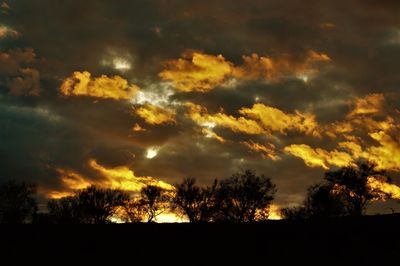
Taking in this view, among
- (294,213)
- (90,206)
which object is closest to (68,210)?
(90,206)

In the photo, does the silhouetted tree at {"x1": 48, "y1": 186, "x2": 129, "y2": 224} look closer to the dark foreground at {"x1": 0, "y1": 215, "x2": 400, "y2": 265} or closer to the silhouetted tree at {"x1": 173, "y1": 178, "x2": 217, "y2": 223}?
the silhouetted tree at {"x1": 173, "y1": 178, "x2": 217, "y2": 223}

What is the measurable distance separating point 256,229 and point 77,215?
2363 inches

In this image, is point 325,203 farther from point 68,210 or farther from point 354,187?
point 68,210

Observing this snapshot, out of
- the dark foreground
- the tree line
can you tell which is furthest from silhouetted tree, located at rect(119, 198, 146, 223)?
the dark foreground

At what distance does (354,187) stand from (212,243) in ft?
165

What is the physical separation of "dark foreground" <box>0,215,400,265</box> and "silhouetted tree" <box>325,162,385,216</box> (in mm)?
48372

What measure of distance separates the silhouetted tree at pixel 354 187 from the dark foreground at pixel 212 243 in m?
48.4

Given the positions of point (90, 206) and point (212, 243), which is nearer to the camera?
point (212, 243)

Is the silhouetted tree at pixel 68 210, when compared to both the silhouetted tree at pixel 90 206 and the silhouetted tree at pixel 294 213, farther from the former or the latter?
the silhouetted tree at pixel 294 213

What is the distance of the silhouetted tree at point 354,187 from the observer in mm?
60969

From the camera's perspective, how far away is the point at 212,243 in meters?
15.4

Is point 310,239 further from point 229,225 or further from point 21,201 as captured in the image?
point 21,201

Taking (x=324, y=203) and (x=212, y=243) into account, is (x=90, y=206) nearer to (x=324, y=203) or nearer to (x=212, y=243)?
(x=324, y=203)

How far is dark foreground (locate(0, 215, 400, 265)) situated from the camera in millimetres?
13336
